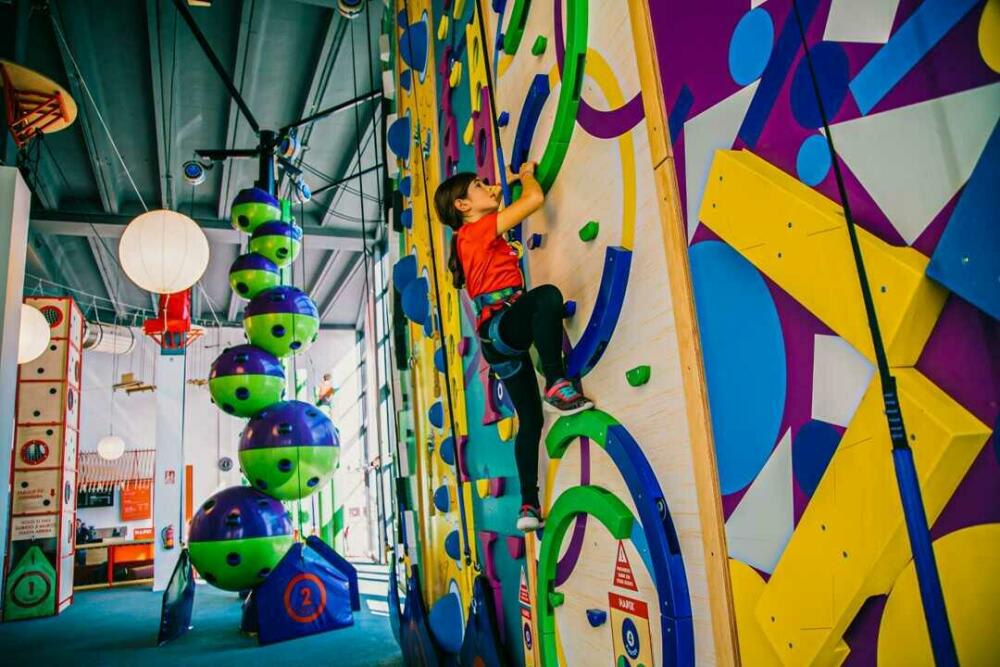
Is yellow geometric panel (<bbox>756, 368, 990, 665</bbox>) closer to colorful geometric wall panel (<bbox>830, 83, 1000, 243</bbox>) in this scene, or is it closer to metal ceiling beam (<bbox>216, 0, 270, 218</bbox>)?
colorful geometric wall panel (<bbox>830, 83, 1000, 243</bbox>)

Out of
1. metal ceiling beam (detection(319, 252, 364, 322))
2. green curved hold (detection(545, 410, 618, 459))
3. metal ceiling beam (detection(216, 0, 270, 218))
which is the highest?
metal ceiling beam (detection(216, 0, 270, 218))

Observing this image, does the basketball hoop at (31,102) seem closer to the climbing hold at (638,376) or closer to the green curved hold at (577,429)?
the green curved hold at (577,429)

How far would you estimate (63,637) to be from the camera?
17.4 ft

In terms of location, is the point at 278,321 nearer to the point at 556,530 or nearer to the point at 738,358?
the point at 556,530

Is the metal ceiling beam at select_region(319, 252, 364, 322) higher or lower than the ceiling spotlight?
higher

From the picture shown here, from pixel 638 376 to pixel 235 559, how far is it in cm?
385

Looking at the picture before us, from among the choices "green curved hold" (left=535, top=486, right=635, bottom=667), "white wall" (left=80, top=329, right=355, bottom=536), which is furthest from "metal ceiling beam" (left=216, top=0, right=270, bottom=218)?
"white wall" (left=80, top=329, right=355, bottom=536)

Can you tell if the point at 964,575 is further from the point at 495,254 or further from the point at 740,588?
the point at 495,254

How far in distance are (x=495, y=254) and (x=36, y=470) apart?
26.2ft

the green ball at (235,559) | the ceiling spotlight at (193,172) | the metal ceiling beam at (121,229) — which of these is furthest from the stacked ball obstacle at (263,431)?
the metal ceiling beam at (121,229)

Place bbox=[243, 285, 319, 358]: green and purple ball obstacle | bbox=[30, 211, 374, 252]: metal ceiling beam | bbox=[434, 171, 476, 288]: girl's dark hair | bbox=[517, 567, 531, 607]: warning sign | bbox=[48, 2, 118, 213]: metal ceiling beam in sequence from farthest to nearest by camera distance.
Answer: bbox=[30, 211, 374, 252]: metal ceiling beam
bbox=[48, 2, 118, 213]: metal ceiling beam
bbox=[243, 285, 319, 358]: green and purple ball obstacle
bbox=[517, 567, 531, 607]: warning sign
bbox=[434, 171, 476, 288]: girl's dark hair

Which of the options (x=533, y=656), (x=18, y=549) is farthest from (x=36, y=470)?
(x=533, y=656)

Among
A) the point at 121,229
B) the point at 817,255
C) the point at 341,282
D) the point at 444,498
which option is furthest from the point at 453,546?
the point at 341,282

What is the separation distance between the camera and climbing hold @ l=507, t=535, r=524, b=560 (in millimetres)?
1839
